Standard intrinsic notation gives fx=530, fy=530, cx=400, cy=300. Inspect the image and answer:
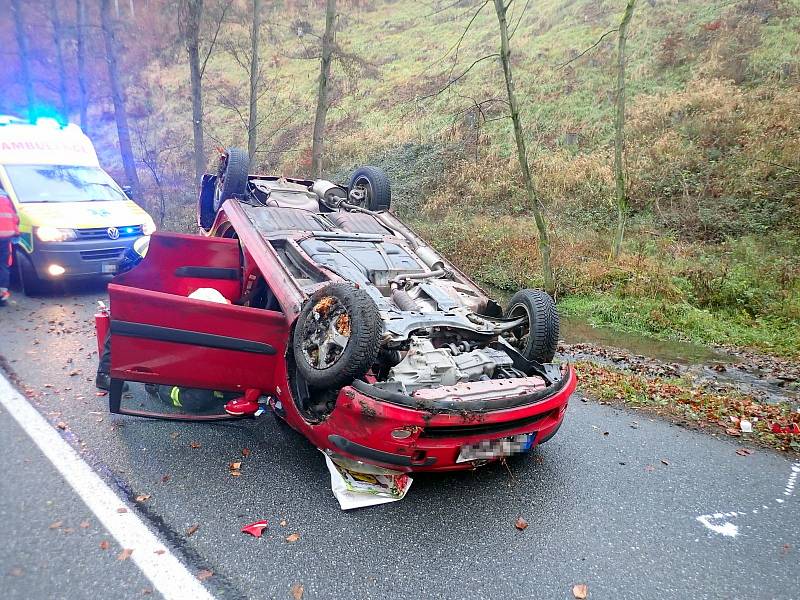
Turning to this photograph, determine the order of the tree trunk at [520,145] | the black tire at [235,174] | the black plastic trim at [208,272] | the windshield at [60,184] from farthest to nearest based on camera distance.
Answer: the tree trunk at [520,145], the windshield at [60,184], the black tire at [235,174], the black plastic trim at [208,272]

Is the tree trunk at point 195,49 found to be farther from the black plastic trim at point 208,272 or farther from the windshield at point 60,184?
the black plastic trim at point 208,272

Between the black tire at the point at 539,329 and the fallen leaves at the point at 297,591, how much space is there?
2352 mm

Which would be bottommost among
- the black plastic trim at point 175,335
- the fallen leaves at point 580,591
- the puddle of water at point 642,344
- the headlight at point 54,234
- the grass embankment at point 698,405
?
the puddle of water at point 642,344

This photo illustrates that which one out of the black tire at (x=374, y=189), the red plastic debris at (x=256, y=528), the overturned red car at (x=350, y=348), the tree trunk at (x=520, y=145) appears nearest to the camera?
the red plastic debris at (x=256, y=528)

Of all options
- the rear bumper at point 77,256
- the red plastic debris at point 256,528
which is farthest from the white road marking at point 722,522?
the rear bumper at point 77,256

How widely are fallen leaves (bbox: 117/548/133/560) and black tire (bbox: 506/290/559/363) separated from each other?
9.44 feet

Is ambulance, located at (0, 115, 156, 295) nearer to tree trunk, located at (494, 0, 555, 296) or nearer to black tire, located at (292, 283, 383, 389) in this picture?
black tire, located at (292, 283, 383, 389)

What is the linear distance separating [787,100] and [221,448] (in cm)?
1479

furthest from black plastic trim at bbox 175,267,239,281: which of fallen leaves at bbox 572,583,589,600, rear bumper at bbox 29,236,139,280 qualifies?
fallen leaves at bbox 572,583,589,600

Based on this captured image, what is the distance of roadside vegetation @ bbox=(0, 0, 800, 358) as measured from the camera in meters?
9.03

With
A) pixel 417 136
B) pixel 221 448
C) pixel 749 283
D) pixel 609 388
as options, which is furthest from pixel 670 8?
pixel 221 448

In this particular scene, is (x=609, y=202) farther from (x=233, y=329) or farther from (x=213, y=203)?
(x=233, y=329)

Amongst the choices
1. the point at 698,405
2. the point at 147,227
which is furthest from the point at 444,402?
the point at 147,227

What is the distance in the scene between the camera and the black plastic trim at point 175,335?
3350mm
